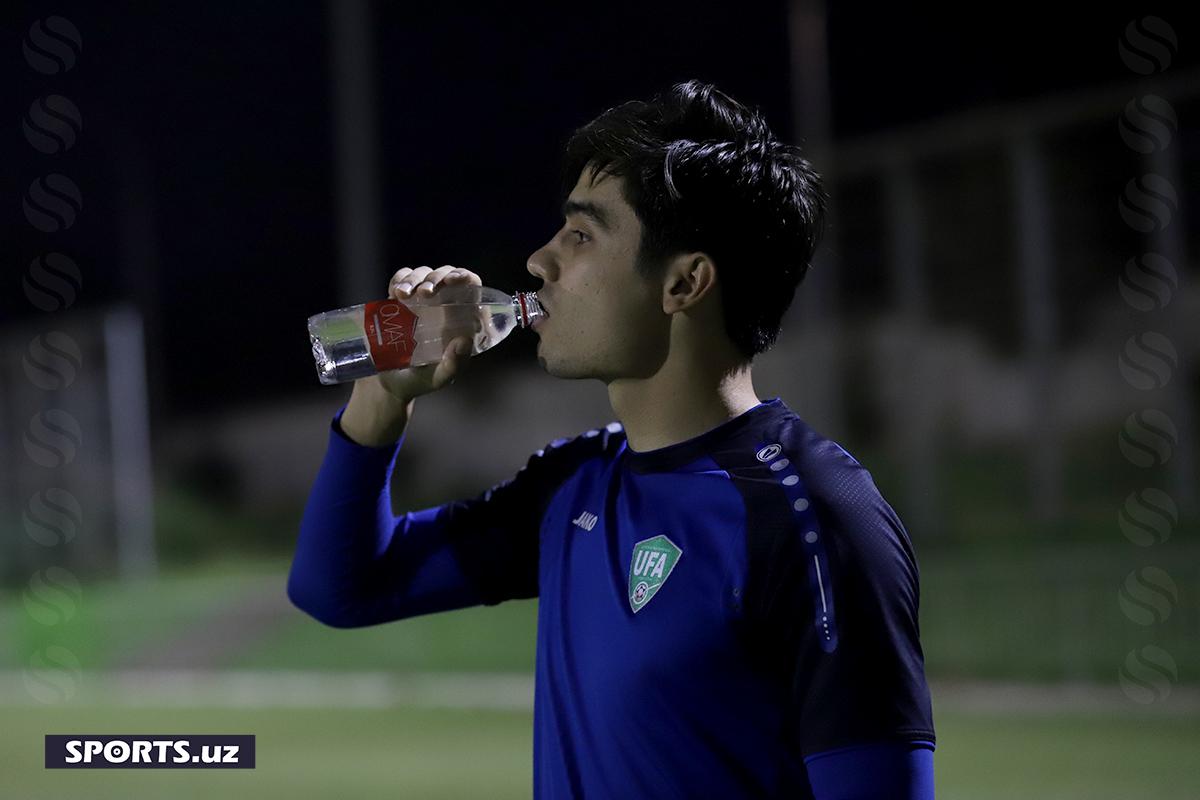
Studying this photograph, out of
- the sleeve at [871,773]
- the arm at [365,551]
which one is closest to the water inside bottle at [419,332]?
the arm at [365,551]

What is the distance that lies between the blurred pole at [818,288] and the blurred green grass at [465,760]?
4225 mm

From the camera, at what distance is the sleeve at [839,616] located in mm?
1890

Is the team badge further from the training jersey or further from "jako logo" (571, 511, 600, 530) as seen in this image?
"jako logo" (571, 511, 600, 530)

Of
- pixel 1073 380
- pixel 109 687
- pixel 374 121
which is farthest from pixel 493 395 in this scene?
pixel 1073 380

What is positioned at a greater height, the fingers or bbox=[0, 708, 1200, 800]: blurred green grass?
the fingers

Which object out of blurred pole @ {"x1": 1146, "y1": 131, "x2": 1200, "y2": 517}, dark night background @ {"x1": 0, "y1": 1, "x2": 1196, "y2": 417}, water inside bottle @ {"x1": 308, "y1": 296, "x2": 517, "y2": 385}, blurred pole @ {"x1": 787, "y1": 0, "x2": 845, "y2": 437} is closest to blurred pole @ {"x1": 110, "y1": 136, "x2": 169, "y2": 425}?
dark night background @ {"x1": 0, "y1": 1, "x2": 1196, "y2": 417}

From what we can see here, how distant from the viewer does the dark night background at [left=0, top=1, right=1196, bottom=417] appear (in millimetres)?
14633

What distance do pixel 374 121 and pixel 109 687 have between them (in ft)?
18.0

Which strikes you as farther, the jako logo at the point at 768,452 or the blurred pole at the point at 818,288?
the blurred pole at the point at 818,288

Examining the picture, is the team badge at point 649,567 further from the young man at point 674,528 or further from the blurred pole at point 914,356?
the blurred pole at point 914,356

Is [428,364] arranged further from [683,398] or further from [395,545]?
[683,398]

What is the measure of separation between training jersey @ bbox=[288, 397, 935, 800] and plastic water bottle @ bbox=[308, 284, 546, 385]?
17 cm

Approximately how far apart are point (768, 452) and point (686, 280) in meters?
0.31

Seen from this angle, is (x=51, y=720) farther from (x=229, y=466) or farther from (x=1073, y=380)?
(x=1073, y=380)
